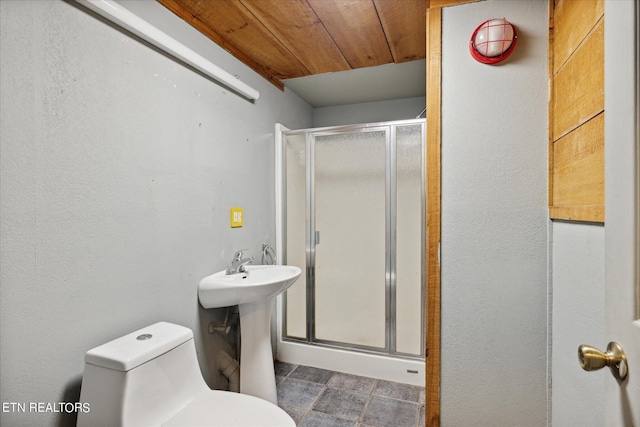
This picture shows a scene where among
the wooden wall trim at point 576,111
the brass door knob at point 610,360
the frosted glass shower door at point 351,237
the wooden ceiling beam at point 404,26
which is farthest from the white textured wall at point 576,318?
the wooden ceiling beam at point 404,26

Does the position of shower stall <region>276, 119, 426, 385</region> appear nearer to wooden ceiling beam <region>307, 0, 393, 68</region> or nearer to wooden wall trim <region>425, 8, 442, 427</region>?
wooden ceiling beam <region>307, 0, 393, 68</region>

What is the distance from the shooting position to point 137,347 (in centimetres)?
111

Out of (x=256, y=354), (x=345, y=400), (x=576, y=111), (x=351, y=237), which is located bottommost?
(x=345, y=400)

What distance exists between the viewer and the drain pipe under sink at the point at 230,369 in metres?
1.81

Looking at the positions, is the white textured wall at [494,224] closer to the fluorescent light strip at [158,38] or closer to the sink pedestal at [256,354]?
the sink pedestal at [256,354]

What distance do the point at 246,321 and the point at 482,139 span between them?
1.53m

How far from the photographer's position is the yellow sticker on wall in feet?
6.26

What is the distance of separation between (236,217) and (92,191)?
86cm

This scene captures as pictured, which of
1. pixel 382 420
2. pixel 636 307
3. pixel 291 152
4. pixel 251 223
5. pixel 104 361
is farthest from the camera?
pixel 291 152

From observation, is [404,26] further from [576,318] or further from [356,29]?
[576,318]

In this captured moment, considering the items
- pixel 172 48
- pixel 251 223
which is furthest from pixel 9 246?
pixel 251 223

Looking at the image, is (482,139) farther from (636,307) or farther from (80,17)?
(80,17)

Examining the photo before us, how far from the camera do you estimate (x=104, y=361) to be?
1038mm

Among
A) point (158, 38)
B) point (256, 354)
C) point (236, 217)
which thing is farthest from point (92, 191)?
point (256, 354)
